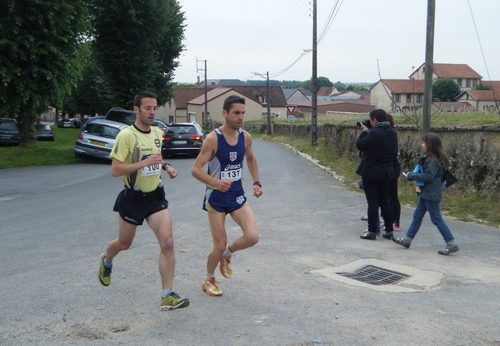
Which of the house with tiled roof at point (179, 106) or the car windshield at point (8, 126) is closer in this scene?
the car windshield at point (8, 126)

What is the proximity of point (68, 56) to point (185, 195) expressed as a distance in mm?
11720

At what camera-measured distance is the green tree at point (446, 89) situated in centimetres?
5889

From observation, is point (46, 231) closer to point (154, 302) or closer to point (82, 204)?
point (82, 204)

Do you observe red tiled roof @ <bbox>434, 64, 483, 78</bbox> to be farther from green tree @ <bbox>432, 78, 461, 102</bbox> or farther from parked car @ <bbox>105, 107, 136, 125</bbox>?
parked car @ <bbox>105, 107, 136, 125</bbox>

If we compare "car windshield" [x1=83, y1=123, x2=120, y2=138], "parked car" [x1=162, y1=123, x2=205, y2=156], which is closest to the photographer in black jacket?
"car windshield" [x1=83, y1=123, x2=120, y2=138]

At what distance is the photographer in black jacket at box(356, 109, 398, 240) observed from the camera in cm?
859

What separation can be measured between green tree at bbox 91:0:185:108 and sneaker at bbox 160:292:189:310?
28361 mm

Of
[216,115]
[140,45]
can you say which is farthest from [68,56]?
[216,115]

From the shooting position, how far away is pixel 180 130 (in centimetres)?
2558

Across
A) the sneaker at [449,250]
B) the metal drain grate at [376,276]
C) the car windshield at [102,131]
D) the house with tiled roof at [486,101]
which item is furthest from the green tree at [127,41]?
the metal drain grate at [376,276]

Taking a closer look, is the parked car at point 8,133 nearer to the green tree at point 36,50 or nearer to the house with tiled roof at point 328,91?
the green tree at point 36,50

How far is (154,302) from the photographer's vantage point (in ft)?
18.0

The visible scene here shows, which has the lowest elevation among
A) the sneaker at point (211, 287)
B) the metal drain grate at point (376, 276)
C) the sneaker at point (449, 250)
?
the metal drain grate at point (376, 276)

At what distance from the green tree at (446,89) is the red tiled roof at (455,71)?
30.4ft
